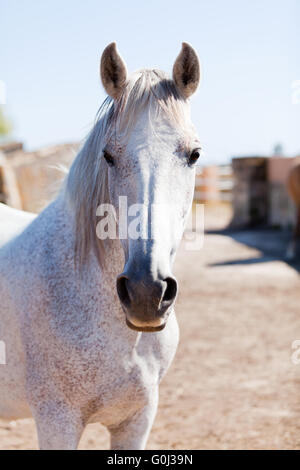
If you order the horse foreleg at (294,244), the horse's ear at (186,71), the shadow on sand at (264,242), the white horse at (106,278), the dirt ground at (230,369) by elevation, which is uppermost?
the horse's ear at (186,71)

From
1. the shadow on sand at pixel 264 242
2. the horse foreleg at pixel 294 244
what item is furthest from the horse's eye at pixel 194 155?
the horse foreleg at pixel 294 244

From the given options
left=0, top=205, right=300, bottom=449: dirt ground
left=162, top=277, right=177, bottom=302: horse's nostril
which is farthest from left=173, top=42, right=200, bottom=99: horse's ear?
left=0, top=205, right=300, bottom=449: dirt ground

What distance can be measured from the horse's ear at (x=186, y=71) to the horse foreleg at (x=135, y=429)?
120cm

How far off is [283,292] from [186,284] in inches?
58.4

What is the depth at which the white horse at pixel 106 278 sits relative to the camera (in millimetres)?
1340

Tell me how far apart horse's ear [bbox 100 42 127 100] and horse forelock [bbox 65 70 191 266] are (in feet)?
0.11

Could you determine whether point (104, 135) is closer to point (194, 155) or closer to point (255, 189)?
point (194, 155)

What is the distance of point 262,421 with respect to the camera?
3.15m

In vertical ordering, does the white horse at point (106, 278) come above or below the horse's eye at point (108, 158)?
below

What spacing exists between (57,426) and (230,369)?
277cm

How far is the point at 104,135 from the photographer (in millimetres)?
1588

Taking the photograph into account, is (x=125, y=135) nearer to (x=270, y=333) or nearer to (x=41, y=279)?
(x=41, y=279)

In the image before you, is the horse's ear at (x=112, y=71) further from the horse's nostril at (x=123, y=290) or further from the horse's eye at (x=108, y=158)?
the horse's nostril at (x=123, y=290)
